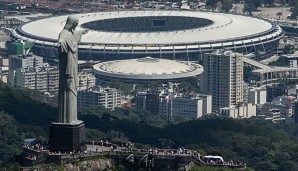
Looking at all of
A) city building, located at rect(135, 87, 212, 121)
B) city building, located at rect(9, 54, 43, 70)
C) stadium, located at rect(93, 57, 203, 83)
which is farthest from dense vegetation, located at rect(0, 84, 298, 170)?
city building, located at rect(9, 54, 43, 70)

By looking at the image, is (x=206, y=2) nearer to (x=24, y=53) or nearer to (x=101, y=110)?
(x=24, y=53)

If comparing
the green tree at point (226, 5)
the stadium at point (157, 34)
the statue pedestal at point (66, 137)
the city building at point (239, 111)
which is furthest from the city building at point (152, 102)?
the statue pedestal at point (66, 137)

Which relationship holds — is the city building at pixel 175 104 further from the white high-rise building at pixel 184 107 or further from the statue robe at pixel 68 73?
the statue robe at pixel 68 73

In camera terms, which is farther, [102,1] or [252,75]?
[102,1]

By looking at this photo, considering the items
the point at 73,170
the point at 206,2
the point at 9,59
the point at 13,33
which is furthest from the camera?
the point at 206,2

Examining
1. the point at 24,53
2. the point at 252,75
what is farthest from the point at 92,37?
the point at 252,75

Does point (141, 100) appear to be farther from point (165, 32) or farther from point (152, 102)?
point (165, 32)
